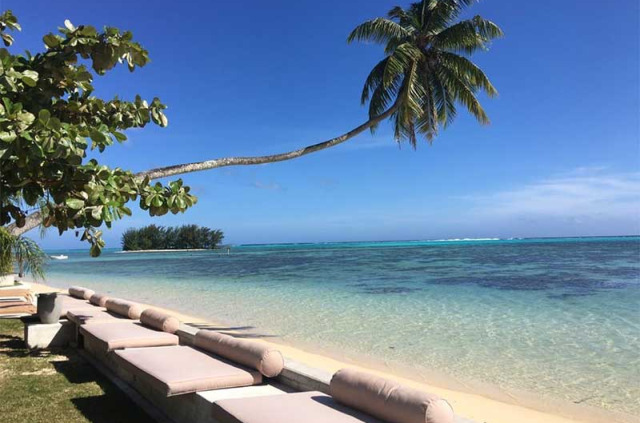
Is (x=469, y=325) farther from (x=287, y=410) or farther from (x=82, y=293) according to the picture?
(x=287, y=410)

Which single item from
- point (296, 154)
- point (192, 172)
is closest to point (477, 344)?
point (296, 154)

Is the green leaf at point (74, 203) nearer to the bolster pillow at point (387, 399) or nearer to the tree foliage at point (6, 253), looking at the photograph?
the bolster pillow at point (387, 399)

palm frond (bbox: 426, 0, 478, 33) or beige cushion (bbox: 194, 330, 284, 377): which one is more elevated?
palm frond (bbox: 426, 0, 478, 33)

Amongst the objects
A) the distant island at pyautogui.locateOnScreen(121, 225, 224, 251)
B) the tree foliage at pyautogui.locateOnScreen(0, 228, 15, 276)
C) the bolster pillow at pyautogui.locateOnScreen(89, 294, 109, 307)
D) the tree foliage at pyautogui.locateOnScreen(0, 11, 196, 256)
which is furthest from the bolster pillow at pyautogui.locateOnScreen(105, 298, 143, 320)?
the distant island at pyautogui.locateOnScreen(121, 225, 224, 251)

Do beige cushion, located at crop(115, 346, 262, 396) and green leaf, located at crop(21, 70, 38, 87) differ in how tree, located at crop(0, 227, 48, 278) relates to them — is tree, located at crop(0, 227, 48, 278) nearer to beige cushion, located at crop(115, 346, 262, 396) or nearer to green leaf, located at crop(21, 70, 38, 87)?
beige cushion, located at crop(115, 346, 262, 396)

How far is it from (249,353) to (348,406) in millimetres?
1199

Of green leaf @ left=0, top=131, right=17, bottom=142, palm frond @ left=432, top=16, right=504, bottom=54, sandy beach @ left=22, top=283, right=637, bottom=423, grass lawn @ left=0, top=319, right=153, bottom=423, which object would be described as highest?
palm frond @ left=432, top=16, right=504, bottom=54

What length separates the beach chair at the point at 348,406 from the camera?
2688mm

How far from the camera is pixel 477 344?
8375mm

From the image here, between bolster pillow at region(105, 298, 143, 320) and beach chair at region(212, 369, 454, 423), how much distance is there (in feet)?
13.1

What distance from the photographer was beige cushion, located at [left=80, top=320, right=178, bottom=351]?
4977 mm

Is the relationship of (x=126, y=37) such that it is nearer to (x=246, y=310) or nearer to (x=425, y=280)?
(x=246, y=310)

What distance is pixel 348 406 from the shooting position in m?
3.09

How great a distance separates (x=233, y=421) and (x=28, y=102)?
2153 millimetres
